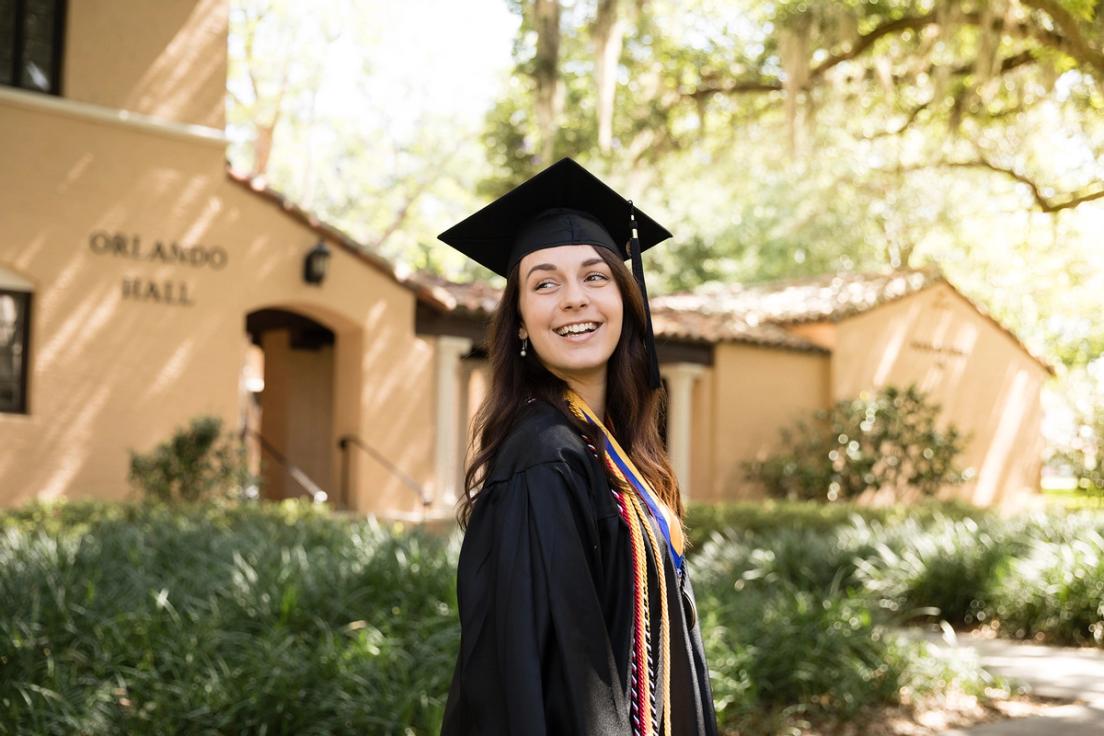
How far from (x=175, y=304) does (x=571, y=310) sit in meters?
10.7

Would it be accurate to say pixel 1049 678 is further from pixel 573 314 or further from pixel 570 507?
pixel 570 507

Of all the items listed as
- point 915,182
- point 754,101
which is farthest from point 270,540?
point 915,182

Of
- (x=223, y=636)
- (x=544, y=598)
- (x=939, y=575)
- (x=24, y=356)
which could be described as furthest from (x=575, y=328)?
(x=24, y=356)

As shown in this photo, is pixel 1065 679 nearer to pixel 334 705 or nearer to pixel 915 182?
pixel 334 705

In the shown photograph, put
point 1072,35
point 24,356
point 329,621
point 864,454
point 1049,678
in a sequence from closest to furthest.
Answer: point 329,621 → point 1049,678 → point 1072,35 → point 24,356 → point 864,454

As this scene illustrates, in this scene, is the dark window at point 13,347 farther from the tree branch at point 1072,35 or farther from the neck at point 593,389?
the neck at point 593,389

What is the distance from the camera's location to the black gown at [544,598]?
2.03m

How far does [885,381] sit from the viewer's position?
20.0 metres

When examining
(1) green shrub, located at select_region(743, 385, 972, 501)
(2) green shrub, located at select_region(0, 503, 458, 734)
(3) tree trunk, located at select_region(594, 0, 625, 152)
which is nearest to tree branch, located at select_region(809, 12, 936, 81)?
(3) tree trunk, located at select_region(594, 0, 625, 152)

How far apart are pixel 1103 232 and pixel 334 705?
27.5 meters

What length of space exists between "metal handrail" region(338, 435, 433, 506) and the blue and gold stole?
1167cm

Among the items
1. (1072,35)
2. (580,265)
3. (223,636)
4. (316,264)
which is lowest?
(223,636)

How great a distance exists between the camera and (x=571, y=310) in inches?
97.0

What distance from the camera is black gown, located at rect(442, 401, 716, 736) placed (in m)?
2.03
